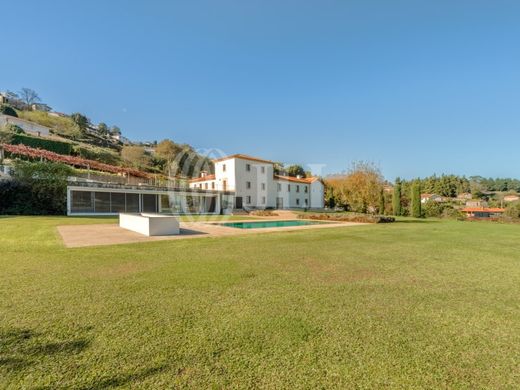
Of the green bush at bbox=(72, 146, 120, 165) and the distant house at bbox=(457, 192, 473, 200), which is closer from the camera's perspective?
the green bush at bbox=(72, 146, 120, 165)

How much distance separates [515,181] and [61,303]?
433 ft

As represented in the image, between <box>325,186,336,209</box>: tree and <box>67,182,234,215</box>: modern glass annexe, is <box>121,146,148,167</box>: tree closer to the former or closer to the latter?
<box>67,182,234,215</box>: modern glass annexe

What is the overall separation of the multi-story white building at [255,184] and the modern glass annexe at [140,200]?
190 centimetres

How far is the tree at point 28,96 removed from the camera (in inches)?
2862

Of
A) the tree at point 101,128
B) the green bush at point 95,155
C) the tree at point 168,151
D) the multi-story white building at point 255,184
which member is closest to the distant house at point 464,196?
the multi-story white building at point 255,184

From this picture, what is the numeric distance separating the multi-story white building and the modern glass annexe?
190 cm

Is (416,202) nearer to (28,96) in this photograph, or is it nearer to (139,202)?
(139,202)

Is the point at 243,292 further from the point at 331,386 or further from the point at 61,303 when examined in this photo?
the point at 61,303

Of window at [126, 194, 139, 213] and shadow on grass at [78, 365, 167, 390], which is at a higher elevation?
window at [126, 194, 139, 213]

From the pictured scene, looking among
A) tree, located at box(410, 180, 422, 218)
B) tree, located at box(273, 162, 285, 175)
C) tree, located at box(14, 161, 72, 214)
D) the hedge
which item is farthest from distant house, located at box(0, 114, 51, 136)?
tree, located at box(410, 180, 422, 218)

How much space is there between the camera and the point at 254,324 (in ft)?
10.2

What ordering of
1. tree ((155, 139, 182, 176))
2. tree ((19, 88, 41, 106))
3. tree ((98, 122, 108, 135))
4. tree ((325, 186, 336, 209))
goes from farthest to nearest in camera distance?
tree ((19, 88, 41, 106)) → tree ((98, 122, 108, 135)) → tree ((155, 139, 182, 176)) → tree ((325, 186, 336, 209))

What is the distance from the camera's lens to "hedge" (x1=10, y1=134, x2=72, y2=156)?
3947 centimetres

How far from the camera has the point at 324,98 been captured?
88.6ft
